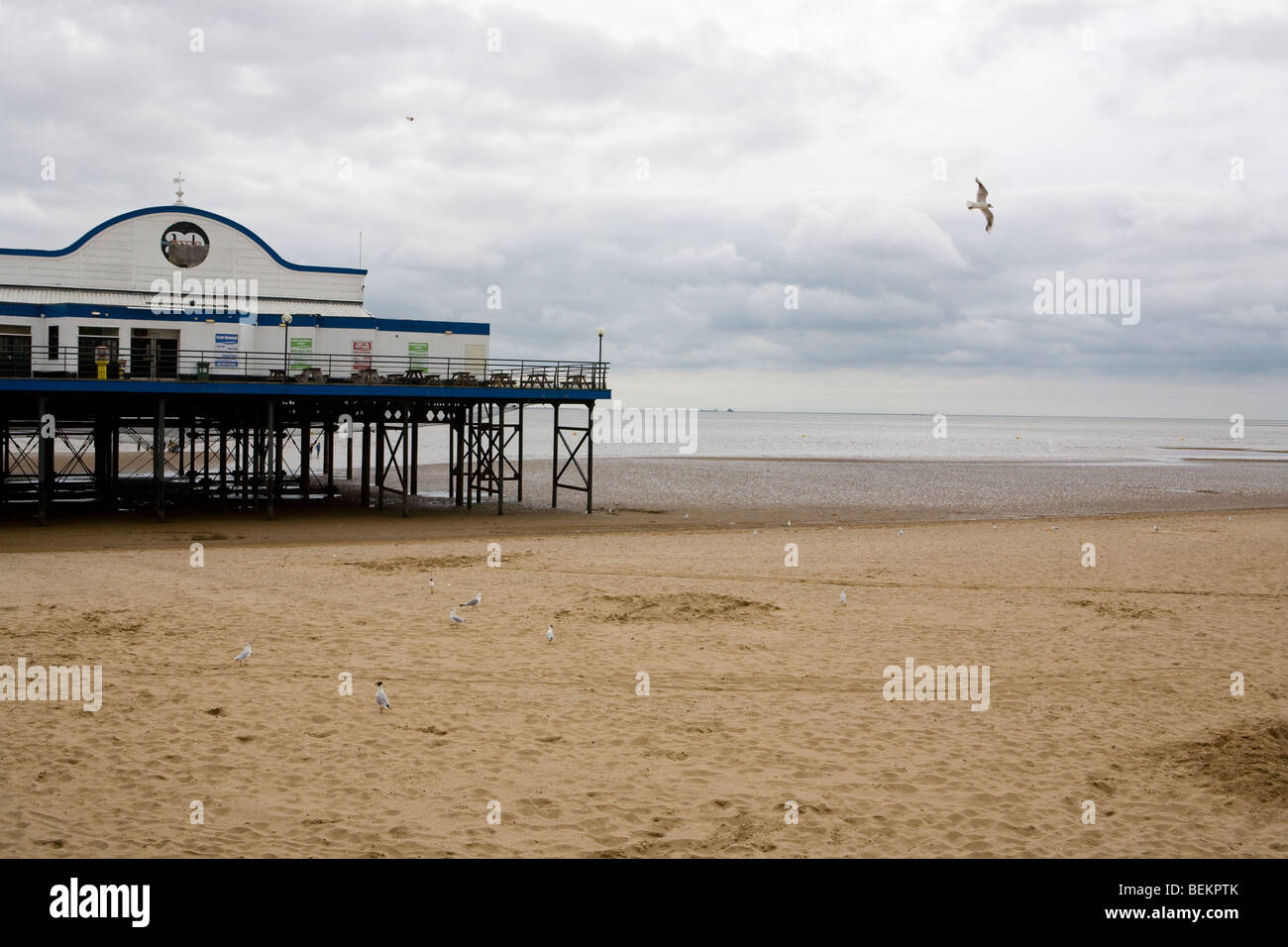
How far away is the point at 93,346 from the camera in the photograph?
28422mm

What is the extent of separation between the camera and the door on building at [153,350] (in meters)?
28.7

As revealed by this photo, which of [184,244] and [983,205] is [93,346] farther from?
[983,205]

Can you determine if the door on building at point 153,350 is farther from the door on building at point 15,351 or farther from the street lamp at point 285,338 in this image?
the street lamp at point 285,338

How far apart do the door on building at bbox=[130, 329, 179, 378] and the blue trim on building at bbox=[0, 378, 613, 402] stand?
125 cm

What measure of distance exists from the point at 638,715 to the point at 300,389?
20.8 metres

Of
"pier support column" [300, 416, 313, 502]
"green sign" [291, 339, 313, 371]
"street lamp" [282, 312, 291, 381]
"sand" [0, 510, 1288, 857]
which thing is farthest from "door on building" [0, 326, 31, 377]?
"pier support column" [300, 416, 313, 502]

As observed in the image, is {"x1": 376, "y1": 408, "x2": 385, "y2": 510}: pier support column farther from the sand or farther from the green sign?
the sand

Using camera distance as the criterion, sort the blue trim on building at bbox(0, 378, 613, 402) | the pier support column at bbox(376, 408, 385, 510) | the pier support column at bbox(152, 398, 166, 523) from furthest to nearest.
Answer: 1. the pier support column at bbox(376, 408, 385, 510)
2. the pier support column at bbox(152, 398, 166, 523)
3. the blue trim on building at bbox(0, 378, 613, 402)

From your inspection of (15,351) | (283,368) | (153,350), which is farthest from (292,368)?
(15,351)

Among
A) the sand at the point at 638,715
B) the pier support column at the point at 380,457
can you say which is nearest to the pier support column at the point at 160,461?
the pier support column at the point at 380,457

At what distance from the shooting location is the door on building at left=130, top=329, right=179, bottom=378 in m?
28.7

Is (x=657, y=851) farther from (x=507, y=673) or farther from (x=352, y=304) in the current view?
(x=352, y=304)

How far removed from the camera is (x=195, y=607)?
15758 mm

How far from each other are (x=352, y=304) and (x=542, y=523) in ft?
34.9
